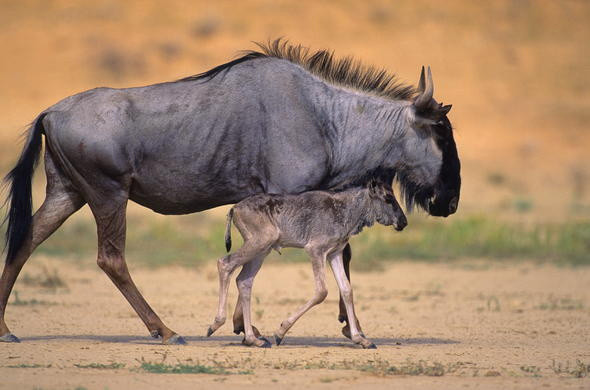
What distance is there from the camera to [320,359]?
820cm

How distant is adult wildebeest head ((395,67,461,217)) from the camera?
922 cm

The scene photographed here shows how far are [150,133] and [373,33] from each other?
1001 inches

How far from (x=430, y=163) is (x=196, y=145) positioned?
206 centimetres

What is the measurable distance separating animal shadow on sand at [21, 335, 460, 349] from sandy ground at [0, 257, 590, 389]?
0.02 metres

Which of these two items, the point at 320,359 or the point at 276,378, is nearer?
the point at 276,378

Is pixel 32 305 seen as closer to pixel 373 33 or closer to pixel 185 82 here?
pixel 185 82

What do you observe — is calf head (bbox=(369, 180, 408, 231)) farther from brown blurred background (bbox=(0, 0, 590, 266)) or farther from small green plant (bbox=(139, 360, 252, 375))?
brown blurred background (bbox=(0, 0, 590, 266))

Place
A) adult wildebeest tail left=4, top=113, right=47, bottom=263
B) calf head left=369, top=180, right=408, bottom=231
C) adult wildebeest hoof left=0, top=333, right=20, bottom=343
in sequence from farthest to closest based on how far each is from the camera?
calf head left=369, top=180, right=408, bottom=231 → adult wildebeest tail left=4, top=113, right=47, bottom=263 → adult wildebeest hoof left=0, top=333, right=20, bottom=343

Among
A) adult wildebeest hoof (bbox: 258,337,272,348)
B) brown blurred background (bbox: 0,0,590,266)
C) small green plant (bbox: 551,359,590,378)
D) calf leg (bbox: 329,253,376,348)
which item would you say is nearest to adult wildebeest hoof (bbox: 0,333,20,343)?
adult wildebeest hoof (bbox: 258,337,272,348)

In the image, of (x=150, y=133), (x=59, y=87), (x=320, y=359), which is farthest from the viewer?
(x=59, y=87)

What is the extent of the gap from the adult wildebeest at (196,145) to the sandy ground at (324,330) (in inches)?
34.2

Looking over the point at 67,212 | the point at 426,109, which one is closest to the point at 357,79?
the point at 426,109

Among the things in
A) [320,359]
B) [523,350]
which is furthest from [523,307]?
[320,359]

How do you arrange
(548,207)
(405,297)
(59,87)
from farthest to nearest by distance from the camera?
(59,87) < (548,207) < (405,297)
